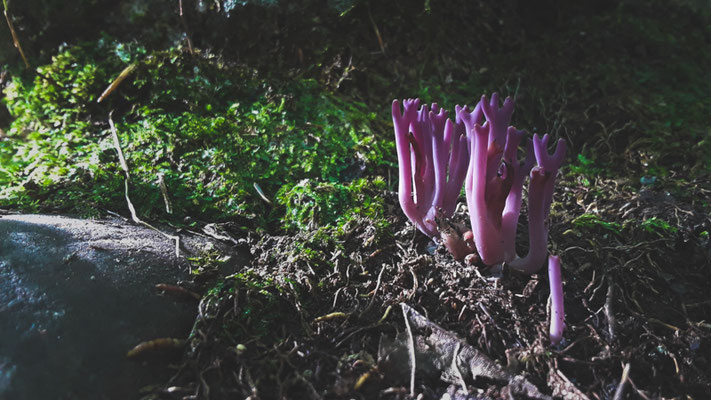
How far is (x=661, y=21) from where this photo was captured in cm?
404

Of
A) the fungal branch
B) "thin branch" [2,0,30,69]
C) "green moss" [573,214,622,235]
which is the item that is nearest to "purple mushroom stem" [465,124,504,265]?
the fungal branch

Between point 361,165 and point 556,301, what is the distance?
4.90ft

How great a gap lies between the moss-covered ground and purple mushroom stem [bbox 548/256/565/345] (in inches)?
2.3

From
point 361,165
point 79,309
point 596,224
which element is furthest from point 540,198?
point 79,309

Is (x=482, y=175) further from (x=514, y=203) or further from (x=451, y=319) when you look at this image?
(x=451, y=319)

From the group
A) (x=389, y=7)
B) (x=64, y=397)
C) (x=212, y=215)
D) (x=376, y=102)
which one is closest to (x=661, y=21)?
(x=389, y=7)

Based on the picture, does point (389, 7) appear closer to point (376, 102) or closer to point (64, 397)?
point (376, 102)

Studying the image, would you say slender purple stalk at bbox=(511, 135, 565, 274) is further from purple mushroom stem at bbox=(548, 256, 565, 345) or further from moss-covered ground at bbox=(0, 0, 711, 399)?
purple mushroom stem at bbox=(548, 256, 565, 345)

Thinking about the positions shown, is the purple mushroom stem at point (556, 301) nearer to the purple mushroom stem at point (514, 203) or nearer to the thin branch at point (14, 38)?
the purple mushroom stem at point (514, 203)

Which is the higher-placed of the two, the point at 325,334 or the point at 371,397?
the point at 325,334

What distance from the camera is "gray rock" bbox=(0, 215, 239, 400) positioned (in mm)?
1465

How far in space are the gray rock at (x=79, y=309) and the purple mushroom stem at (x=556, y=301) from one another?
4.52ft

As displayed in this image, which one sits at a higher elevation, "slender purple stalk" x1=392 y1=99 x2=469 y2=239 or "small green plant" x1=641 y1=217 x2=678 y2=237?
"slender purple stalk" x1=392 y1=99 x2=469 y2=239

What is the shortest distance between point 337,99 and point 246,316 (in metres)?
2.00
